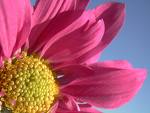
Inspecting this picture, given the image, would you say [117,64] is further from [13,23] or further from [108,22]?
[13,23]

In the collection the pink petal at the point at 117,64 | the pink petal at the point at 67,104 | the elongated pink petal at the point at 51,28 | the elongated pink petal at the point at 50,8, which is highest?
the elongated pink petal at the point at 50,8

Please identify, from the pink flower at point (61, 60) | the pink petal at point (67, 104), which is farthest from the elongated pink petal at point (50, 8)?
the pink petal at point (67, 104)

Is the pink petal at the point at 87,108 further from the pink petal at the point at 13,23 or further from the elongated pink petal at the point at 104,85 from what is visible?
the pink petal at the point at 13,23

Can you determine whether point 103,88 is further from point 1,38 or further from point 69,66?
point 1,38

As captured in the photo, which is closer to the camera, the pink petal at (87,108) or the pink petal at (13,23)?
the pink petal at (13,23)

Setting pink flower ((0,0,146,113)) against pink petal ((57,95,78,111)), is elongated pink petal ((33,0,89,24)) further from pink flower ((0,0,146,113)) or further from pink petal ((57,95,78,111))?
pink petal ((57,95,78,111))

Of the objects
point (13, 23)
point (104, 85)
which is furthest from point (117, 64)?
point (13, 23)
